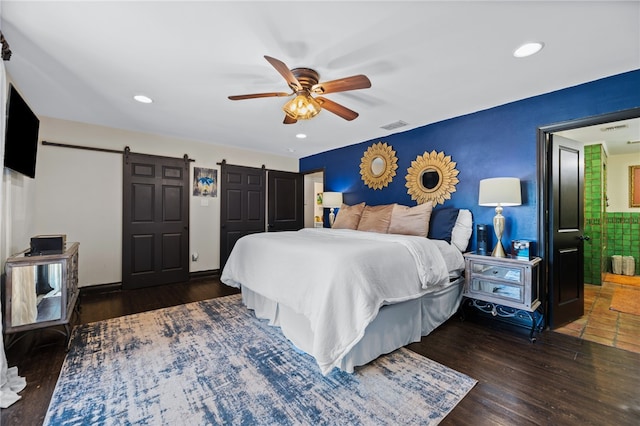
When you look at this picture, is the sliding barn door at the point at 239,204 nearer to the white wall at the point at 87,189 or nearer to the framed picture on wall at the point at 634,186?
the white wall at the point at 87,189

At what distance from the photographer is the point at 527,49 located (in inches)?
77.7

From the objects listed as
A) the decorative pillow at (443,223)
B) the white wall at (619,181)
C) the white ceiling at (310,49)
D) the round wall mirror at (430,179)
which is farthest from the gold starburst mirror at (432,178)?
the white wall at (619,181)

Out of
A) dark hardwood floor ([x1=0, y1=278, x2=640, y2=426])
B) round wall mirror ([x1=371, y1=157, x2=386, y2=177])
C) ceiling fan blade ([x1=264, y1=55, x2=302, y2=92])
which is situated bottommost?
dark hardwood floor ([x1=0, y1=278, x2=640, y2=426])

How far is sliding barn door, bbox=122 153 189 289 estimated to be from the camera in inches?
160

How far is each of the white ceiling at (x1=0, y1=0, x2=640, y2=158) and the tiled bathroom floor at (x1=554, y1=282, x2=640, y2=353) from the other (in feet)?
7.68

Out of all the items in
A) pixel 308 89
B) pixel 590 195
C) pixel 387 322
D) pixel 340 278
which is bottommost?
pixel 387 322

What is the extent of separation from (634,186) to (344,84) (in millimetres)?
6395

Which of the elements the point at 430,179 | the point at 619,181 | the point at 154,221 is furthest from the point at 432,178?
the point at 619,181

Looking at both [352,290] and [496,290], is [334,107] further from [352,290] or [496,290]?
[496,290]

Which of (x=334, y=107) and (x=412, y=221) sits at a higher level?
(x=334, y=107)

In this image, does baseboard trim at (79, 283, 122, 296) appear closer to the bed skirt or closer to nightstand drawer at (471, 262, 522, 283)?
the bed skirt

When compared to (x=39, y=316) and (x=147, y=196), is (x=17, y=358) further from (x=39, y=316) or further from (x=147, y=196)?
(x=147, y=196)

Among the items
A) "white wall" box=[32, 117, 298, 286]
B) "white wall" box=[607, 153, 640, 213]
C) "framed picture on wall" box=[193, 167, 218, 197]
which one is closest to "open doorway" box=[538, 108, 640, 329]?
"white wall" box=[607, 153, 640, 213]

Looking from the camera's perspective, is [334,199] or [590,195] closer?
[590,195]
